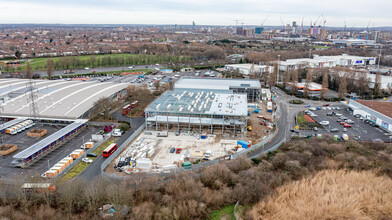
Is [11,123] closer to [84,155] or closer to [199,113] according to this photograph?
[84,155]

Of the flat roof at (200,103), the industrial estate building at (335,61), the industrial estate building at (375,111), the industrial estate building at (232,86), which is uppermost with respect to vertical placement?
the industrial estate building at (335,61)

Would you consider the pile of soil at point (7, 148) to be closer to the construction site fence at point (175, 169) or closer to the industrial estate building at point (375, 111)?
the construction site fence at point (175, 169)

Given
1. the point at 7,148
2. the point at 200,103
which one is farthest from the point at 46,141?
the point at 200,103

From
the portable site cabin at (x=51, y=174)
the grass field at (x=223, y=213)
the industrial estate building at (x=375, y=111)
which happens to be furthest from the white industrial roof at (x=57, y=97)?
the industrial estate building at (x=375, y=111)

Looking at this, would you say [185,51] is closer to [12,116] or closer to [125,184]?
[12,116]

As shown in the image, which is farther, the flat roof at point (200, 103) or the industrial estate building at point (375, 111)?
the industrial estate building at point (375, 111)

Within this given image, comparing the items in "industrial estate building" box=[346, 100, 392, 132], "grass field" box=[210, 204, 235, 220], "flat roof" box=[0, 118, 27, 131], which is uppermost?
"industrial estate building" box=[346, 100, 392, 132]

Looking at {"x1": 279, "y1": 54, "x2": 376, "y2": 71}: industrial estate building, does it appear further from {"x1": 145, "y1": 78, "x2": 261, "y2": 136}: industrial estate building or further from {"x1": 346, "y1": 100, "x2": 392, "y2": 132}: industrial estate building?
{"x1": 145, "y1": 78, "x2": 261, "y2": 136}: industrial estate building

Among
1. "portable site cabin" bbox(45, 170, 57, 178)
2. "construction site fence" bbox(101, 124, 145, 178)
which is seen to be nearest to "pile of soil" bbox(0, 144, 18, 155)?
"portable site cabin" bbox(45, 170, 57, 178)
